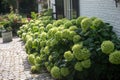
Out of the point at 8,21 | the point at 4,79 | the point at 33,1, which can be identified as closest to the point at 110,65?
the point at 4,79

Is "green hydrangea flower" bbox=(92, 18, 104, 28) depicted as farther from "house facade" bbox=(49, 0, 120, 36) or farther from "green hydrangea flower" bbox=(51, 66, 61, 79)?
"green hydrangea flower" bbox=(51, 66, 61, 79)

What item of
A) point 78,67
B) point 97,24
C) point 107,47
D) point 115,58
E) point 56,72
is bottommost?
point 56,72

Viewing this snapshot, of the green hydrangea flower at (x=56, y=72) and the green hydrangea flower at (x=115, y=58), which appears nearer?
the green hydrangea flower at (x=115, y=58)

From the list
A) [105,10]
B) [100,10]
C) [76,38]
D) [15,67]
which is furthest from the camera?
[15,67]

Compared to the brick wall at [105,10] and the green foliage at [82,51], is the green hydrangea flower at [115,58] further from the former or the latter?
the brick wall at [105,10]

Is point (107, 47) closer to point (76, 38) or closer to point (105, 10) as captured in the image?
point (76, 38)

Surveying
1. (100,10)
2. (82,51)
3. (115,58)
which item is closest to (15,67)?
(100,10)

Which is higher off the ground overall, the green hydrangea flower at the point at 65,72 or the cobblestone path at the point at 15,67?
the green hydrangea flower at the point at 65,72

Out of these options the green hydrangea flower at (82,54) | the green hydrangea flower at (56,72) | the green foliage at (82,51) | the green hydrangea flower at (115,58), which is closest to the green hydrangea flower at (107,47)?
the green foliage at (82,51)

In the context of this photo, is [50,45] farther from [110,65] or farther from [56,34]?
[110,65]

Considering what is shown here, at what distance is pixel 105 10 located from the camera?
708cm

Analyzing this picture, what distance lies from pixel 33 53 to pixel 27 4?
2032 centimetres

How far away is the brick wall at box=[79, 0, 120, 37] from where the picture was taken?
6.50m

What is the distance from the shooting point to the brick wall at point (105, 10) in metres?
6.50
